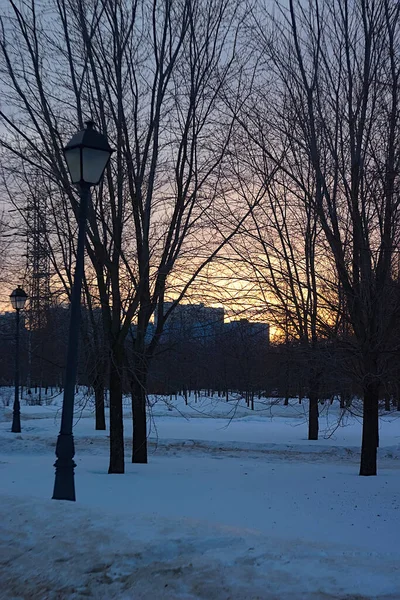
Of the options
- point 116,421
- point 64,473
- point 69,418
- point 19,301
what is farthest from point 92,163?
point 19,301

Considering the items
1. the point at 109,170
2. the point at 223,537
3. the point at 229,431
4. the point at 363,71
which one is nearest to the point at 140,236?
the point at 109,170

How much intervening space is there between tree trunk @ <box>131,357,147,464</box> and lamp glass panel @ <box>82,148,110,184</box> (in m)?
4.77

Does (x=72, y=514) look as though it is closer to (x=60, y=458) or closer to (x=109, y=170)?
(x=60, y=458)

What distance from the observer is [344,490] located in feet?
35.2

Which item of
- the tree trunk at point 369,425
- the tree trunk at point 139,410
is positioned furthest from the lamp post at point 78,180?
the tree trunk at point 369,425

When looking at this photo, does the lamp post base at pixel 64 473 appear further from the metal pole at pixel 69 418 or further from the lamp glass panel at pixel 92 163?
the lamp glass panel at pixel 92 163

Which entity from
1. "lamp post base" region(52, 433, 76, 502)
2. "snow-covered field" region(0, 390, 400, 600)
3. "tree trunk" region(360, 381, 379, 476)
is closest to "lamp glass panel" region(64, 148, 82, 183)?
"lamp post base" region(52, 433, 76, 502)

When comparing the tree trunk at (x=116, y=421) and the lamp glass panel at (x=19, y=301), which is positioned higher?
the lamp glass panel at (x=19, y=301)

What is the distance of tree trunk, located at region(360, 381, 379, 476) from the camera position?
11.9m

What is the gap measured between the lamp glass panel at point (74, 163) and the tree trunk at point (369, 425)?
6.49 m

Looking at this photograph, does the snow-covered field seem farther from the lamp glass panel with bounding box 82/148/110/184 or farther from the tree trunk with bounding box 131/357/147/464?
the lamp glass panel with bounding box 82/148/110/184

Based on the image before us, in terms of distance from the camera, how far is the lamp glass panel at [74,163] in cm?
813

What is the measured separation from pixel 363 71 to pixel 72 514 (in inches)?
360

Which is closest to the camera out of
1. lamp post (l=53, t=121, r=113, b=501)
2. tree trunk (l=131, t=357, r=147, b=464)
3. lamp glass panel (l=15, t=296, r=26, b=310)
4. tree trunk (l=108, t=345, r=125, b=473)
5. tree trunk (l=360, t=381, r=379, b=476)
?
lamp post (l=53, t=121, r=113, b=501)
